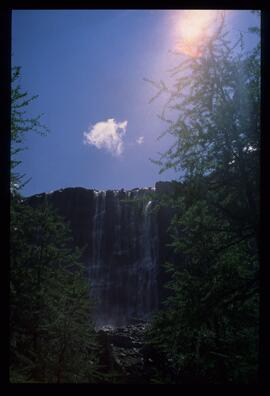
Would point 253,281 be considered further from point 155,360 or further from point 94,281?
point 94,281

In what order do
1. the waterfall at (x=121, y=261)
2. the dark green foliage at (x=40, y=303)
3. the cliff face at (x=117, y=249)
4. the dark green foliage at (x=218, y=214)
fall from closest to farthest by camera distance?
the dark green foliage at (x=218, y=214), the dark green foliage at (x=40, y=303), the cliff face at (x=117, y=249), the waterfall at (x=121, y=261)

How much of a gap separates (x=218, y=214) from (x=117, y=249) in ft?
92.3

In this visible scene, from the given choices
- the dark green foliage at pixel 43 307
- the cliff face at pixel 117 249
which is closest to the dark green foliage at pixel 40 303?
the dark green foliage at pixel 43 307

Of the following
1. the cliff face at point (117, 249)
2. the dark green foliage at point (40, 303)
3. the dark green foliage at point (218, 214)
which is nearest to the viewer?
the dark green foliage at point (218, 214)

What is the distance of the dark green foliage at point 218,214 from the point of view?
5039 mm

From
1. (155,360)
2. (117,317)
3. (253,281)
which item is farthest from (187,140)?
(117,317)

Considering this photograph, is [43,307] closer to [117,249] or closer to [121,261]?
[121,261]

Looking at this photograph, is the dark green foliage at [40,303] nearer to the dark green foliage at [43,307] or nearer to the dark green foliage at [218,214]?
the dark green foliage at [43,307]

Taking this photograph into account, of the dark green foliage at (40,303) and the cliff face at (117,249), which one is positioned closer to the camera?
the dark green foliage at (40,303)

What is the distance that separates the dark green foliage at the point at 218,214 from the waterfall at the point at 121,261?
80.6ft

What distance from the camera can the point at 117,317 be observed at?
31.9 meters

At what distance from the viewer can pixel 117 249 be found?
33250 millimetres

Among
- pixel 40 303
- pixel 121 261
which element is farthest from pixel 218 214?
pixel 121 261

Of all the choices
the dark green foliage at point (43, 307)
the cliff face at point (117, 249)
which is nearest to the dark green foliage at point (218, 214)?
the dark green foliage at point (43, 307)
